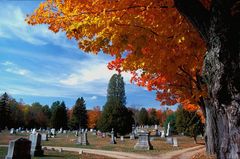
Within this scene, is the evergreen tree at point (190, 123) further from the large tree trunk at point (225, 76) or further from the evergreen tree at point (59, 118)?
the evergreen tree at point (59, 118)

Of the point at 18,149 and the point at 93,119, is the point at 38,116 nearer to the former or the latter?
the point at 93,119

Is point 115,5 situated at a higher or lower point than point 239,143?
higher

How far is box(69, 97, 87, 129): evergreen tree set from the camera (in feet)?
321

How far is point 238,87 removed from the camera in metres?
4.53

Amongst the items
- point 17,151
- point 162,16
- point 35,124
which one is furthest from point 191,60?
point 35,124

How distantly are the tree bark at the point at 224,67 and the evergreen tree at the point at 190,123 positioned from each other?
119ft

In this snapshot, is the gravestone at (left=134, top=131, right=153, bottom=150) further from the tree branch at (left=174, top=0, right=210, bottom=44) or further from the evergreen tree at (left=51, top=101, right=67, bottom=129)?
the evergreen tree at (left=51, top=101, right=67, bottom=129)

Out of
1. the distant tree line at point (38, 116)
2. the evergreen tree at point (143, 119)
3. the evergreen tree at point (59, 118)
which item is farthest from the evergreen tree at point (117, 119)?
the evergreen tree at point (143, 119)

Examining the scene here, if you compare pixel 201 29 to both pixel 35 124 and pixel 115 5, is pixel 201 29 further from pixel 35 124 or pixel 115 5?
pixel 35 124

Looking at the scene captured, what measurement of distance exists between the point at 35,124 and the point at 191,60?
288 ft

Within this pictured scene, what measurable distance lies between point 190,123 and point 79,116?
64281mm

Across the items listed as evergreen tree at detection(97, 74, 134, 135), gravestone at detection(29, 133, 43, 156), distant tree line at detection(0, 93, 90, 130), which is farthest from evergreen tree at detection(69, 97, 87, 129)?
gravestone at detection(29, 133, 43, 156)

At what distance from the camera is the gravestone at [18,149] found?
1325 centimetres

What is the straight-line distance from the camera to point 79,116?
99000 millimetres
